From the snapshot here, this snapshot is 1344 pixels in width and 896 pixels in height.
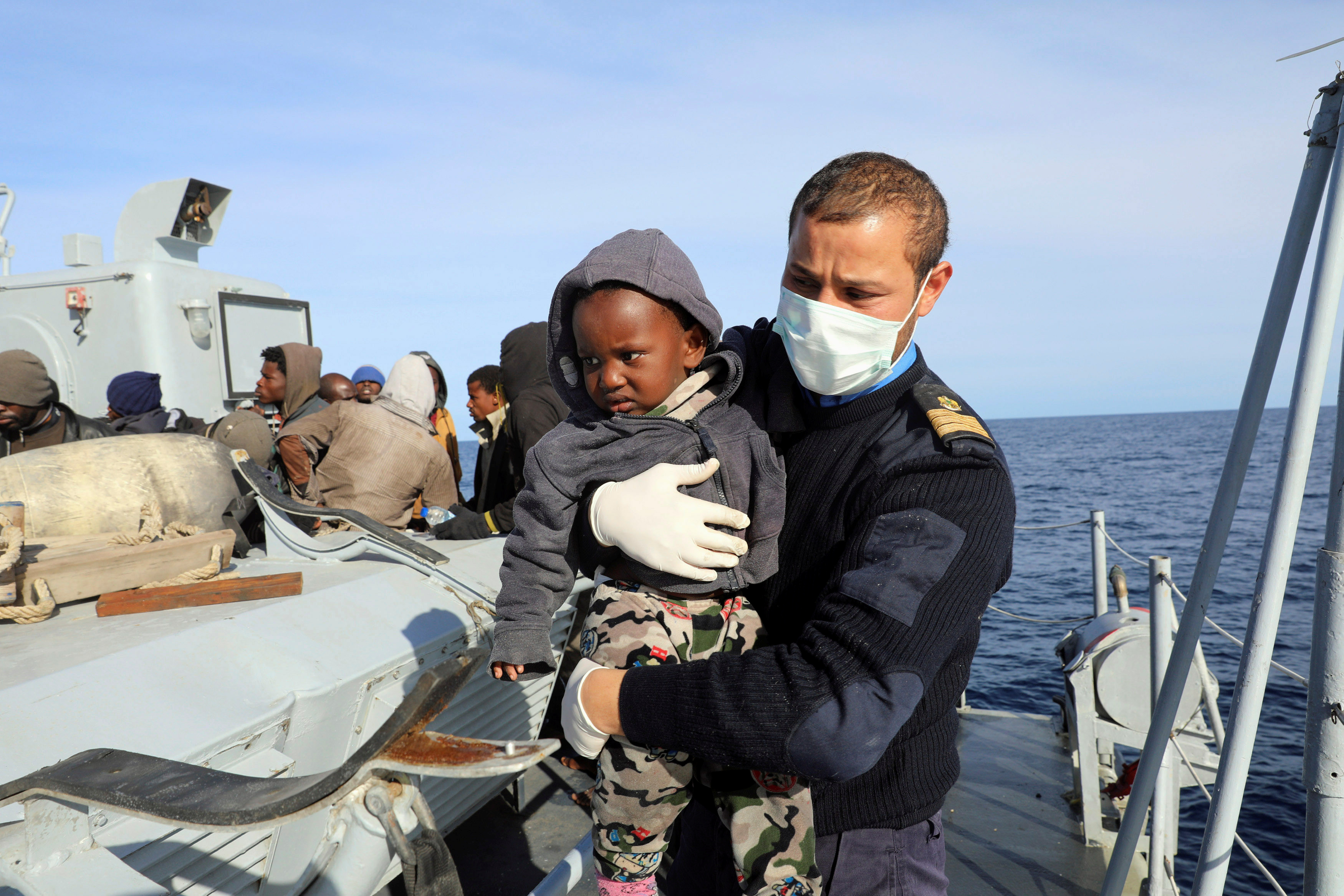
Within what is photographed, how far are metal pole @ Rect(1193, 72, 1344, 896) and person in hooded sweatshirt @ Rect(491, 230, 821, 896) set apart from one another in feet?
3.49

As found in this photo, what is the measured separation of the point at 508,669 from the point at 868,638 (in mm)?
766

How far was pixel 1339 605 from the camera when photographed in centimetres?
165

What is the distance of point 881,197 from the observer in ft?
4.47

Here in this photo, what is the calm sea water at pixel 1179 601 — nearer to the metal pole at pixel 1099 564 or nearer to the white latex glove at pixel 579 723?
the white latex glove at pixel 579 723

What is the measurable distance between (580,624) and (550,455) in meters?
2.45

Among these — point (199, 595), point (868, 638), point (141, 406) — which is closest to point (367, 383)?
point (141, 406)

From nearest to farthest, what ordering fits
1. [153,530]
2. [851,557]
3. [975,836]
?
[851,557]
[153,530]
[975,836]

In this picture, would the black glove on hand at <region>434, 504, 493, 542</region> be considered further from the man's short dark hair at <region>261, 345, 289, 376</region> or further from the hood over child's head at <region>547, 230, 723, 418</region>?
the man's short dark hair at <region>261, 345, 289, 376</region>

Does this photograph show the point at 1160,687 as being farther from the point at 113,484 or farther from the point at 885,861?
the point at 113,484

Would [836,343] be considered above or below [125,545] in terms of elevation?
above

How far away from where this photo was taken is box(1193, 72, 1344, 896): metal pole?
166 cm

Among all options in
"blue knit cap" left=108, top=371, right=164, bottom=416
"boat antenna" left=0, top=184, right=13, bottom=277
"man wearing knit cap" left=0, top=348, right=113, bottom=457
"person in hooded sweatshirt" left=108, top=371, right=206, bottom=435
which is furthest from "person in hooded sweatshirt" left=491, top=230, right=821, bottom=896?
"boat antenna" left=0, top=184, right=13, bottom=277

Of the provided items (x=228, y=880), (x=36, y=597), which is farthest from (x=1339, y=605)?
(x=36, y=597)

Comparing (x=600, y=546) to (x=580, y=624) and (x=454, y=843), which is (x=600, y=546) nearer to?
(x=580, y=624)
